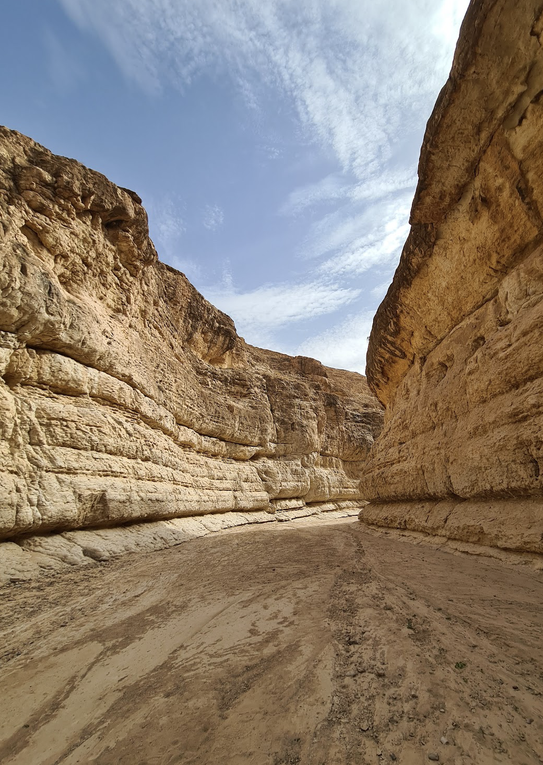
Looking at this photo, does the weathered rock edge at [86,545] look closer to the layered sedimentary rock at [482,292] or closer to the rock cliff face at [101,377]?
the rock cliff face at [101,377]

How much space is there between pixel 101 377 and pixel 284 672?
26.5 ft

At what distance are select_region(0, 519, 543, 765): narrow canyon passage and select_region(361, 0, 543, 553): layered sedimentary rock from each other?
1660mm

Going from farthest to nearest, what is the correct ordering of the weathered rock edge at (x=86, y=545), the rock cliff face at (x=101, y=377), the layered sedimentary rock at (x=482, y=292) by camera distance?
the rock cliff face at (x=101, y=377), the weathered rock edge at (x=86, y=545), the layered sedimentary rock at (x=482, y=292)

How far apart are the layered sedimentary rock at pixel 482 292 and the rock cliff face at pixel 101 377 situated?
7.16m

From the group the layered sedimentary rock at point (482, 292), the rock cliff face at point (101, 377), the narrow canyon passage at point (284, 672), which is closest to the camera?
the narrow canyon passage at point (284, 672)

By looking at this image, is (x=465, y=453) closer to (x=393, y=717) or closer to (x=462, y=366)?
(x=462, y=366)

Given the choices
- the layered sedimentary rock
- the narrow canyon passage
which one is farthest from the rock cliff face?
the layered sedimentary rock

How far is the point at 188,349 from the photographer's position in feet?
51.0

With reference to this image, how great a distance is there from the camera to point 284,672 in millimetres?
2066

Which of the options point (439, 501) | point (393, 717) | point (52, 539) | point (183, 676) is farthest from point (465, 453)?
point (52, 539)

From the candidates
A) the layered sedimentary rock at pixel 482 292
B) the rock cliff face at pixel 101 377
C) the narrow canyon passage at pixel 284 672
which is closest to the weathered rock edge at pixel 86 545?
the rock cliff face at pixel 101 377

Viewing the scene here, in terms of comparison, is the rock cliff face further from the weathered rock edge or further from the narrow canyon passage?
the narrow canyon passage

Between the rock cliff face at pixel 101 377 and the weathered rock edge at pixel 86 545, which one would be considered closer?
the weathered rock edge at pixel 86 545

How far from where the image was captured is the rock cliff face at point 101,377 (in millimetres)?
6266
